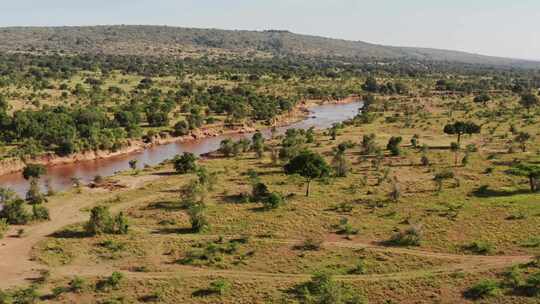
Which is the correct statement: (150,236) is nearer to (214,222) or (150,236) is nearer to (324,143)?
(214,222)

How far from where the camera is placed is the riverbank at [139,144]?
2420 inches

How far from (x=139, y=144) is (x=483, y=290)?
5623 cm

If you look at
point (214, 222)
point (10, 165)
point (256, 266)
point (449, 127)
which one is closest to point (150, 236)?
point (214, 222)

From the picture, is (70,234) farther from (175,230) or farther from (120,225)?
(175,230)

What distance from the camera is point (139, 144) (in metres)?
75.9

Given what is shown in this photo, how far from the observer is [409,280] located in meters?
30.0

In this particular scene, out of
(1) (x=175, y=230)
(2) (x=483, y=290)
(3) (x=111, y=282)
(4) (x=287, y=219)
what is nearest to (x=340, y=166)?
(4) (x=287, y=219)

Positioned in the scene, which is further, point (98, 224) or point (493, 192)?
point (493, 192)

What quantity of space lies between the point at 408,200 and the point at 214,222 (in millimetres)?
15950

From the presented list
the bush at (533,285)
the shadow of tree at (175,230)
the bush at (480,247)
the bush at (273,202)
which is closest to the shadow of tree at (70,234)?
the shadow of tree at (175,230)

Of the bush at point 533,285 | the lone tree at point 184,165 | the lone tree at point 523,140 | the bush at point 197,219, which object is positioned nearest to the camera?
the bush at point 533,285

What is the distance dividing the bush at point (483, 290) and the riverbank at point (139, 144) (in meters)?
50.2

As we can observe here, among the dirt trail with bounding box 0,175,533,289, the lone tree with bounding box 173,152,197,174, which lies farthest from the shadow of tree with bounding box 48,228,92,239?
the lone tree with bounding box 173,152,197,174

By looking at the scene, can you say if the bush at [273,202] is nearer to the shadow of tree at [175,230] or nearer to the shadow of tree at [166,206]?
the shadow of tree at [166,206]
